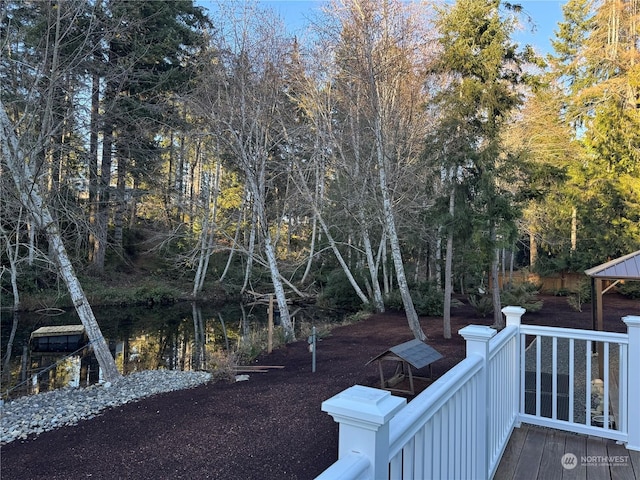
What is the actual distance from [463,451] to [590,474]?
1313 mm

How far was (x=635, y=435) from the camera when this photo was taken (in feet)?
9.32

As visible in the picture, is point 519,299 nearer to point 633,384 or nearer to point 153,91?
point 633,384

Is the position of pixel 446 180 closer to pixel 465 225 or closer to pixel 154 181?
pixel 465 225

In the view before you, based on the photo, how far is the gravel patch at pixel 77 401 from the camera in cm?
529

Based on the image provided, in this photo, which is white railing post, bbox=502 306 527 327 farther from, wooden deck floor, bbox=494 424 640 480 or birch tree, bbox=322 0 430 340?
birch tree, bbox=322 0 430 340

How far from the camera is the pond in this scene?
8312mm

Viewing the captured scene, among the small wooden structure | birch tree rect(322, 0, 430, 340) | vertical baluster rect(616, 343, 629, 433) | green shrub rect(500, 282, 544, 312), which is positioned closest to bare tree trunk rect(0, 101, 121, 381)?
the small wooden structure

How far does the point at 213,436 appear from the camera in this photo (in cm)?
436

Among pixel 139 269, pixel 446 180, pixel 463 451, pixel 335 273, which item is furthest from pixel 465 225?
pixel 139 269

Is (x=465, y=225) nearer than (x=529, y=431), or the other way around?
(x=529, y=431)

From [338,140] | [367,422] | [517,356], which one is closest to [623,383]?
[517,356]

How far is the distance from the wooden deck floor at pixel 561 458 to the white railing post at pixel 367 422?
6.52ft

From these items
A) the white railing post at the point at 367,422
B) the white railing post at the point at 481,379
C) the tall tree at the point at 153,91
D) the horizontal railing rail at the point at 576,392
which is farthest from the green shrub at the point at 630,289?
the tall tree at the point at 153,91

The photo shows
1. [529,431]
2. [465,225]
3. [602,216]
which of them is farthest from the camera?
[602,216]
